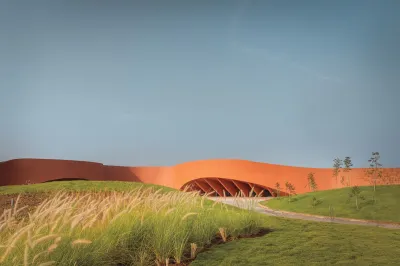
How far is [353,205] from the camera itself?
19359 millimetres

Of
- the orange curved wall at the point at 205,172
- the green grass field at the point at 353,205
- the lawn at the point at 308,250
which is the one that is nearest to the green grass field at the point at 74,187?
the green grass field at the point at 353,205

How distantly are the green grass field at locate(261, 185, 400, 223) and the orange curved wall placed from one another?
52.0ft

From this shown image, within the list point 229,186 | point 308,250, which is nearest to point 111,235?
point 308,250

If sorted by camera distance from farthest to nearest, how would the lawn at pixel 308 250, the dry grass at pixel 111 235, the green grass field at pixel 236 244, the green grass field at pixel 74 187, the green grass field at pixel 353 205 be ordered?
the green grass field at pixel 74 187, the green grass field at pixel 353 205, the lawn at pixel 308 250, the green grass field at pixel 236 244, the dry grass at pixel 111 235

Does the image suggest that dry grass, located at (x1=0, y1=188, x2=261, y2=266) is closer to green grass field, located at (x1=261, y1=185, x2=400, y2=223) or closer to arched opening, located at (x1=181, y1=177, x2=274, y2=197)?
green grass field, located at (x1=261, y1=185, x2=400, y2=223)

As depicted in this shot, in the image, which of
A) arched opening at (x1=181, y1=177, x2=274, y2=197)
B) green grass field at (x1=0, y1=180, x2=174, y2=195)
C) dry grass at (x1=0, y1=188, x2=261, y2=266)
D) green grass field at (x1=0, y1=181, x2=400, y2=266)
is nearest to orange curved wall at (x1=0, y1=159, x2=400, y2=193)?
arched opening at (x1=181, y1=177, x2=274, y2=197)

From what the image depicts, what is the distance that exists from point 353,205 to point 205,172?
27.0 m

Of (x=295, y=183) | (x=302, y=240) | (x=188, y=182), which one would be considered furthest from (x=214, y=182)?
(x=302, y=240)

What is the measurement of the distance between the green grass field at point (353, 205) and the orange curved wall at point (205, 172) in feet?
52.0

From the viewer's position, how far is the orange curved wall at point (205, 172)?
39.0 meters

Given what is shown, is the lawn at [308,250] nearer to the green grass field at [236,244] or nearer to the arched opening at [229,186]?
the green grass field at [236,244]

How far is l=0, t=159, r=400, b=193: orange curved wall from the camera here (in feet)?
128

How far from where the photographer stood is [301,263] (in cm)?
587

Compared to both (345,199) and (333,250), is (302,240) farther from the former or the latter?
(345,199)
